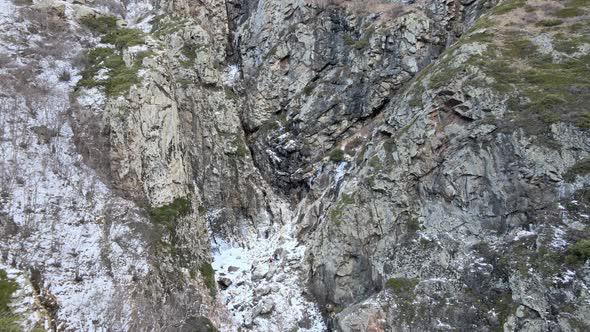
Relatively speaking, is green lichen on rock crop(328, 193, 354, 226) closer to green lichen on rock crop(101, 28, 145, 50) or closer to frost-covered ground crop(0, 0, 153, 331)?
frost-covered ground crop(0, 0, 153, 331)

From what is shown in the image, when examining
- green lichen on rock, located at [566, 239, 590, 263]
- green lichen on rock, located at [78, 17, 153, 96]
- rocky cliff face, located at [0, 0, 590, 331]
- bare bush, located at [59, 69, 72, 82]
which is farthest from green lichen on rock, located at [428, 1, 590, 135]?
bare bush, located at [59, 69, 72, 82]

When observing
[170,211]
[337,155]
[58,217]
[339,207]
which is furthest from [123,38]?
[339,207]

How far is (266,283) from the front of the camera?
760 inches

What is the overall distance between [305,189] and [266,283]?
8.57 meters

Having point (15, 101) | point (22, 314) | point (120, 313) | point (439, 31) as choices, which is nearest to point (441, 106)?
point (439, 31)

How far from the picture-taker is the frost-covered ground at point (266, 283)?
57.2 ft

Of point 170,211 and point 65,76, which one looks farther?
point 65,76

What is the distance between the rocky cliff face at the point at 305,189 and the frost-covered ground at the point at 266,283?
11 centimetres

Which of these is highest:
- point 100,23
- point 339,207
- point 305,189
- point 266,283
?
point 100,23

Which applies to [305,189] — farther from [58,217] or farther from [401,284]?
[58,217]

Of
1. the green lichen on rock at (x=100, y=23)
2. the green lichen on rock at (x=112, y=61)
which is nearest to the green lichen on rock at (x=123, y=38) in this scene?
the green lichen on rock at (x=112, y=61)

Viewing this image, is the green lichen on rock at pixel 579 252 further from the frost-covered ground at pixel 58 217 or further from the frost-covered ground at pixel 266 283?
the frost-covered ground at pixel 58 217

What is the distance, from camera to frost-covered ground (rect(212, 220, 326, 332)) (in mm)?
17438

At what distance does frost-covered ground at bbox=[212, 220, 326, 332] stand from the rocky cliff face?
0.35ft
